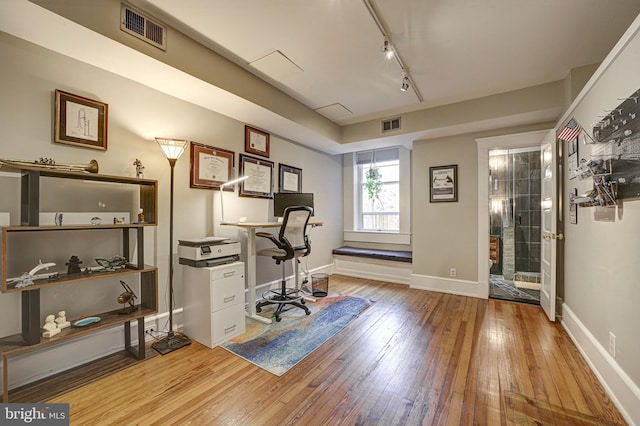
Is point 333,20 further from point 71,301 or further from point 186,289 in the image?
point 71,301

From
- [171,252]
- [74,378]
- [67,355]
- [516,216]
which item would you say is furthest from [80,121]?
[516,216]

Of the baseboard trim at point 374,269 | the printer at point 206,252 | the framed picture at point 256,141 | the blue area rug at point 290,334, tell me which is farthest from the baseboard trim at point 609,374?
the framed picture at point 256,141

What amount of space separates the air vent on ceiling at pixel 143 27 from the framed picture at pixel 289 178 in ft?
6.82

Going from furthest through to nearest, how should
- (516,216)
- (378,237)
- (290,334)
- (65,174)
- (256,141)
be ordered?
(516,216) < (378,237) < (256,141) < (290,334) < (65,174)

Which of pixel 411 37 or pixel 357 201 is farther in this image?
pixel 357 201

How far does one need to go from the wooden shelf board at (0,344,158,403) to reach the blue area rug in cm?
74

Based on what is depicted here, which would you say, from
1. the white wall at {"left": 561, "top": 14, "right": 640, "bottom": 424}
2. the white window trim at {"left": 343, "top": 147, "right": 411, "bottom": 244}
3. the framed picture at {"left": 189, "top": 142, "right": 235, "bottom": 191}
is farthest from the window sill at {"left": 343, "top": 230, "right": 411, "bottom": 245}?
the framed picture at {"left": 189, "top": 142, "right": 235, "bottom": 191}

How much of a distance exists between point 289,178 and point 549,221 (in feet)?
10.8

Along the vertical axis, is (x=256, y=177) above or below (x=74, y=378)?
above

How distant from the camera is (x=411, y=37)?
7.36 ft

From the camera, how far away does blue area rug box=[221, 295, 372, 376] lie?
2137 millimetres

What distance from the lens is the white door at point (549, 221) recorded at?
9.29ft

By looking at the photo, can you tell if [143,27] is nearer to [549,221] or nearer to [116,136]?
[116,136]

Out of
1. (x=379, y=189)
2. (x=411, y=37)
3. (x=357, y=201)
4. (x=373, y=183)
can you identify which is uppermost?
(x=411, y=37)
